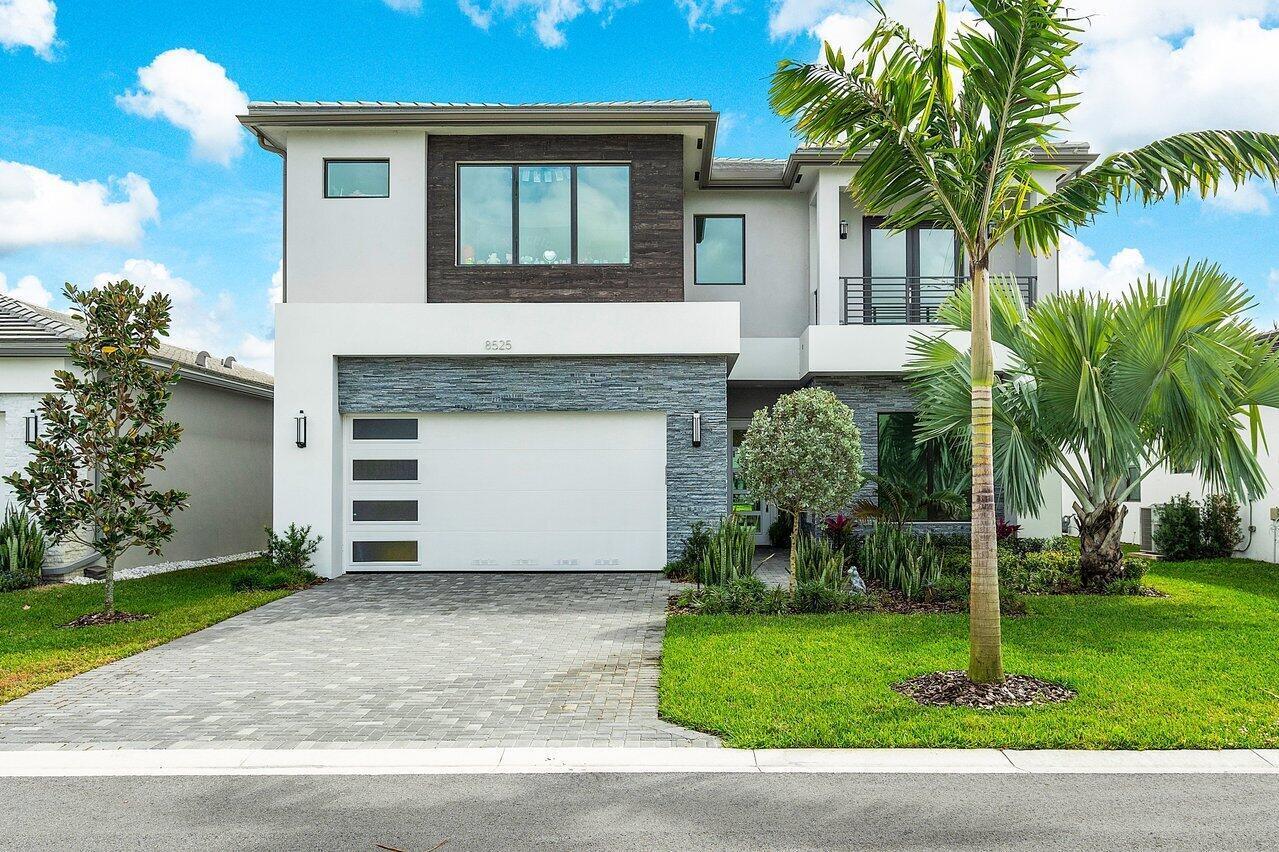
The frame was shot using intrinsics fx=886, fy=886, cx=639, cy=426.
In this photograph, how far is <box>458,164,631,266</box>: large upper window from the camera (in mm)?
13586

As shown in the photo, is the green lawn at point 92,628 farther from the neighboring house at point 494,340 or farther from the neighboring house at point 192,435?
the neighboring house at point 494,340

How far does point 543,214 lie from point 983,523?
9023mm

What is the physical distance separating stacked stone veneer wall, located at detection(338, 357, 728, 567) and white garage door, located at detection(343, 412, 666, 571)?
205mm

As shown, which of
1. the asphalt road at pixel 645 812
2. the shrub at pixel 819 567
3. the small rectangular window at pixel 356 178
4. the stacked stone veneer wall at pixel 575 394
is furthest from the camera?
the small rectangular window at pixel 356 178

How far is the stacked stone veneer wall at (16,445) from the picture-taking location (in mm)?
13273

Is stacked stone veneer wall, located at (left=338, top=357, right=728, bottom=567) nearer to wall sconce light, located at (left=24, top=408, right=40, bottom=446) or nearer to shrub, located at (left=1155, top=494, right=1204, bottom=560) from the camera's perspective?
wall sconce light, located at (left=24, top=408, right=40, bottom=446)

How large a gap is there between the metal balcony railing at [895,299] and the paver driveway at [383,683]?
7610 mm

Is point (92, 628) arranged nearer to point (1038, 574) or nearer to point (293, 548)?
point (293, 548)

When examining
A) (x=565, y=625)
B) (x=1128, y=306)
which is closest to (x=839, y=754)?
(x=565, y=625)

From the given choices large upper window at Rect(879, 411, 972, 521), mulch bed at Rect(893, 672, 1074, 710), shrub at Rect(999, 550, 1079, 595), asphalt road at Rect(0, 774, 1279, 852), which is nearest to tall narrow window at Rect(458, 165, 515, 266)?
large upper window at Rect(879, 411, 972, 521)

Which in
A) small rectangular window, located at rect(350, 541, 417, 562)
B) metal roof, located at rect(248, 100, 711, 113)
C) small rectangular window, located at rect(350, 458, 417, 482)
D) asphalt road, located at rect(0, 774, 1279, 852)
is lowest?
asphalt road, located at rect(0, 774, 1279, 852)

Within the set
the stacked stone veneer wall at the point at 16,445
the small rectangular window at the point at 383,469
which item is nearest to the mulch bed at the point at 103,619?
A: the small rectangular window at the point at 383,469

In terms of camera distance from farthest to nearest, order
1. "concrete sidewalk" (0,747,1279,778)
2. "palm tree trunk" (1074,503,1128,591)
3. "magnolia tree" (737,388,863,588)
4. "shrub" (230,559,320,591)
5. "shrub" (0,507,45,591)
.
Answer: "shrub" (0,507,45,591) → "shrub" (230,559,320,591) → "palm tree trunk" (1074,503,1128,591) → "magnolia tree" (737,388,863,588) → "concrete sidewalk" (0,747,1279,778)

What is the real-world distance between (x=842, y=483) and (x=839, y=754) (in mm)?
5287
